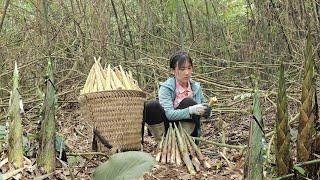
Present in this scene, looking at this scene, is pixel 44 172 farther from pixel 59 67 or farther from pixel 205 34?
pixel 205 34

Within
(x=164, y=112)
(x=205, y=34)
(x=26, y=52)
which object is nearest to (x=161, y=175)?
(x=164, y=112)

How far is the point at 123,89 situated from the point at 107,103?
13cm

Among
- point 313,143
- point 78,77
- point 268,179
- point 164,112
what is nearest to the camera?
point 313,143

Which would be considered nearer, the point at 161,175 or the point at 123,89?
the point at 161,175

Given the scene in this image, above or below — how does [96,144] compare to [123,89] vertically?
below

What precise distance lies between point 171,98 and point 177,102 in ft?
0.19

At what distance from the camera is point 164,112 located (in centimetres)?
315

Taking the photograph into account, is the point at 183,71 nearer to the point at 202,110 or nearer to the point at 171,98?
the point at 171,98

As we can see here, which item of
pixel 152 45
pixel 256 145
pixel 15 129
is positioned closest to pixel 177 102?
pixel 15 129

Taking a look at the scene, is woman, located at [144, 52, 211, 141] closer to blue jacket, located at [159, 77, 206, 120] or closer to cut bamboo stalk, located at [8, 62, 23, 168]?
blue jacket, located at [159, 77, 206, 120]

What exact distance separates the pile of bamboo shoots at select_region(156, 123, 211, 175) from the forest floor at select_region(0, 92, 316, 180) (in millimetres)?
40

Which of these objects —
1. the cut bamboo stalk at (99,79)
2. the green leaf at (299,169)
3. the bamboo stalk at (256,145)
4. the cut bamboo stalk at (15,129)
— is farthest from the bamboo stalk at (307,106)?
the cut bamboo stalk at (99,79)

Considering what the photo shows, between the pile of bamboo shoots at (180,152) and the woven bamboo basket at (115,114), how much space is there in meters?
0.26

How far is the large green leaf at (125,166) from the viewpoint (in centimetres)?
99
